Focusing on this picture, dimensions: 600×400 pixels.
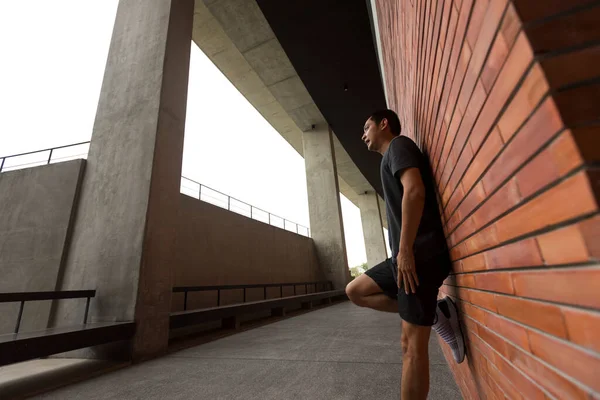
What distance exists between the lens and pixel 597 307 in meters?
0.38

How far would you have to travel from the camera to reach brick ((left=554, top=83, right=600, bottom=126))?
40 cm

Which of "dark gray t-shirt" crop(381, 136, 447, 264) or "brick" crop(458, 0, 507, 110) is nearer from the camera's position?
"brick" crop(458, 0, 507, 110)

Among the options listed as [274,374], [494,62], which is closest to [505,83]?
[494,62]

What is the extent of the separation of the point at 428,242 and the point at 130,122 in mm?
4253

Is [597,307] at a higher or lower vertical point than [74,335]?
higher

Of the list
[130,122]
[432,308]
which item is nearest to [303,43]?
[130,122]

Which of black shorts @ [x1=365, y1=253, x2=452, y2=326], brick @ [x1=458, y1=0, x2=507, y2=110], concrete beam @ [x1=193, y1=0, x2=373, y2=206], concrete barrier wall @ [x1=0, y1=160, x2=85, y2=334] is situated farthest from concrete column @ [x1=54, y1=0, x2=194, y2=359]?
brick @ [x1=458, y1=0, x2=507, y2=110]

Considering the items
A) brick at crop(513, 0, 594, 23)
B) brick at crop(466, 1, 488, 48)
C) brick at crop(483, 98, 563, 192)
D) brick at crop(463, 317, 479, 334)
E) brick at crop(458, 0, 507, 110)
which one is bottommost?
brick at crop(463, 317, 479, 334)

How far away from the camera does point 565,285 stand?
1.48ft

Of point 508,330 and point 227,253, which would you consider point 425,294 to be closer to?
point 508,330

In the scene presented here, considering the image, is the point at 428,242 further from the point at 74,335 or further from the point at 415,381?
the point at 74,335

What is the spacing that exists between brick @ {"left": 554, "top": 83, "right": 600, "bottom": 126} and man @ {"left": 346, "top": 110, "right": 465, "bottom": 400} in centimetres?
89

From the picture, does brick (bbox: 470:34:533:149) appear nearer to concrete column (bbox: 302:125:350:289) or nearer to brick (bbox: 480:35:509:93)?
brick (bbox: 480:35:509:93)

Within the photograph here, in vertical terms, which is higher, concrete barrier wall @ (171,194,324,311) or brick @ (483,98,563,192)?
concrete barrier wall @ (171,194,324,311)
